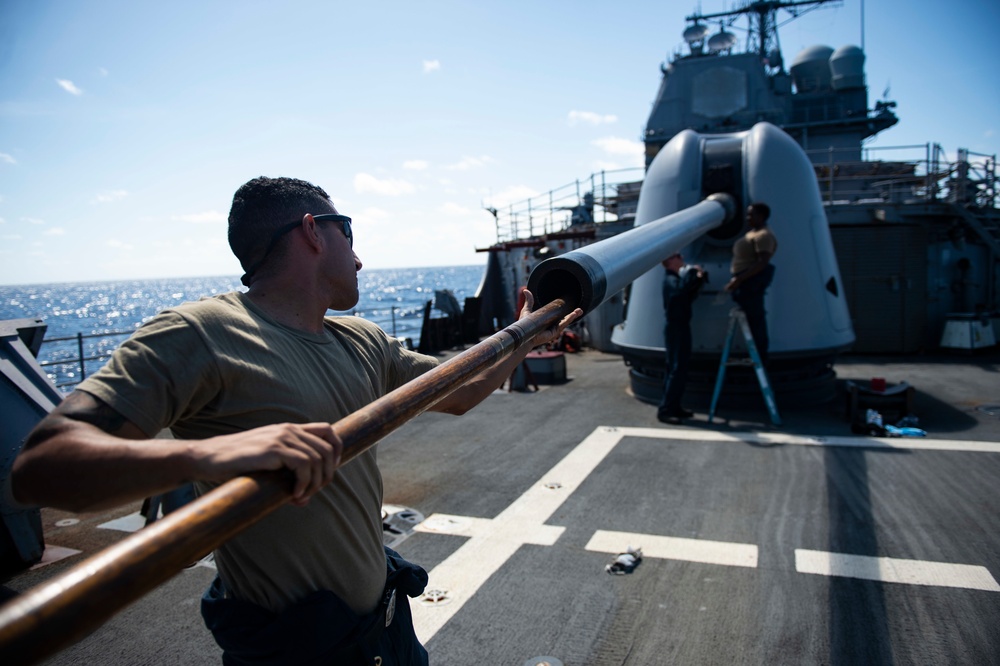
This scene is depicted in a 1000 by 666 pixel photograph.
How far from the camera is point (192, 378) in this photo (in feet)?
3.79

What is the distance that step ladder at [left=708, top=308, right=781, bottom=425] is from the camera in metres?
5.51

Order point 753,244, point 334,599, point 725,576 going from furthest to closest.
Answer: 1. point 753,244
2. point 725,576
3. point 334,599

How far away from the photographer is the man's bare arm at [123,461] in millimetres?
934

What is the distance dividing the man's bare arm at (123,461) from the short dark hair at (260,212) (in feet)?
1.99

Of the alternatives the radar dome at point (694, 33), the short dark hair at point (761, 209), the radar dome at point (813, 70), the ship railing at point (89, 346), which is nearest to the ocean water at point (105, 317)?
the ship railing at point (89, 346)

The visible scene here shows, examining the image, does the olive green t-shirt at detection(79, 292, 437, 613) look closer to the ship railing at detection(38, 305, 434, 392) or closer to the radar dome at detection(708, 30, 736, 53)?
the ship railing at detection(38, 305, 434, 392)

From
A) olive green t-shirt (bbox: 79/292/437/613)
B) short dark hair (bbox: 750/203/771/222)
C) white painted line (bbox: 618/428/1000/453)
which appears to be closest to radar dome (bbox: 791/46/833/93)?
short dark hair (bbox: 750/203/771/222)

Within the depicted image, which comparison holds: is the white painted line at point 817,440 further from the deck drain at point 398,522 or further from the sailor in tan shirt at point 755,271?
the deck drain at point 398,522

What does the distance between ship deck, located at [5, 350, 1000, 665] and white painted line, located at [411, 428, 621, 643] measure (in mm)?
12

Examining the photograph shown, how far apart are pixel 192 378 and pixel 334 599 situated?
55 centimetres

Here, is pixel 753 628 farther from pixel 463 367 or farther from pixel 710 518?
pixel 463 367

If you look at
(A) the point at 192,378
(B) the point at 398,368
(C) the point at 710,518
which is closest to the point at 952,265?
(C) the point at 710,518

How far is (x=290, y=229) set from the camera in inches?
58.4

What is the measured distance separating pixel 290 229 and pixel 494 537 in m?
2.35
